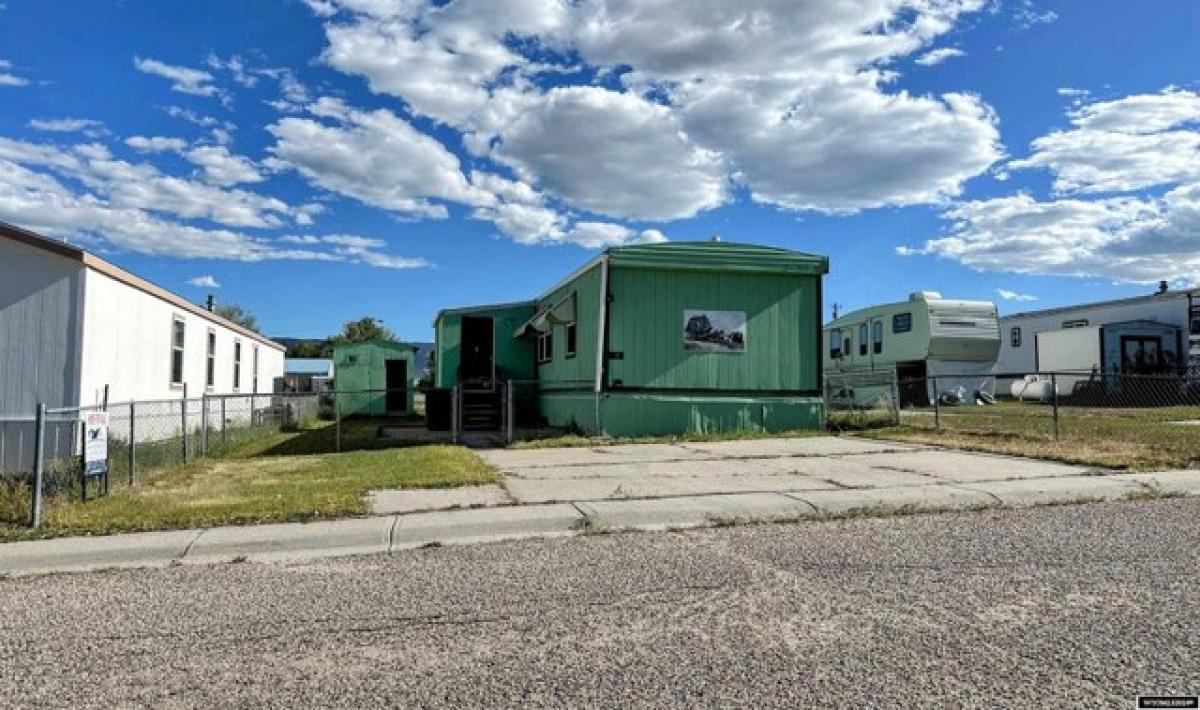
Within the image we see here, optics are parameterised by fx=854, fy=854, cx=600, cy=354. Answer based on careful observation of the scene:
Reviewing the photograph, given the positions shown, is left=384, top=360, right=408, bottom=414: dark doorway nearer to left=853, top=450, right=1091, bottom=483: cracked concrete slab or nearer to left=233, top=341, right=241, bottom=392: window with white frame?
left=233, top=341, right=241, bottom=392: window with white frame

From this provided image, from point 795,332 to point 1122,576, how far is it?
34.7 ft

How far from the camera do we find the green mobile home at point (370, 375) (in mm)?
27109

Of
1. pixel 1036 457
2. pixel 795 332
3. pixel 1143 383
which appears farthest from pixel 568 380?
pixel 1143 383

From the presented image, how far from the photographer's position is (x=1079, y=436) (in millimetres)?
12883

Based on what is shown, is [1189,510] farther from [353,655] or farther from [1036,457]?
[353,655]

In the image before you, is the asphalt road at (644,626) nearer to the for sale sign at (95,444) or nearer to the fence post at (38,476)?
the fence post at (38,476)

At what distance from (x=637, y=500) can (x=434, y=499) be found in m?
1.89

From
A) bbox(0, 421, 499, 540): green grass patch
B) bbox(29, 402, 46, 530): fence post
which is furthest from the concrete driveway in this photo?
bbox(29, 402, 46, 530): fence post

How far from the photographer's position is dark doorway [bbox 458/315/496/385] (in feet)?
70.1

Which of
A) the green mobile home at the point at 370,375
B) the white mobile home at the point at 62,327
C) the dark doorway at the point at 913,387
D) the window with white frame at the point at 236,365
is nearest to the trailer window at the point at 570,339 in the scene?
the white mobile home at the point at 62,327

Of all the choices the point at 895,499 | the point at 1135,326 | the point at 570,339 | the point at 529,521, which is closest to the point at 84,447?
the point at 529,521

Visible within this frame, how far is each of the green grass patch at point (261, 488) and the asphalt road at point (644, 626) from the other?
1439 millimetres

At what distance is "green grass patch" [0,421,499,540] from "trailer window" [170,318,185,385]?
8.81 feet

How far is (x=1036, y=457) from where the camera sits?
414 inches
